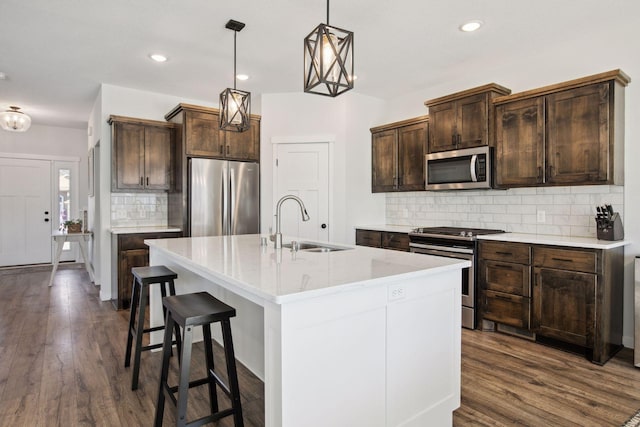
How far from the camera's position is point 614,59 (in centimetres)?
328

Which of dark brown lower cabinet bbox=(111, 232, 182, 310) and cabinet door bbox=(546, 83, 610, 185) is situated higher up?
cabinet door bbox=(546, 83, 610, 185)

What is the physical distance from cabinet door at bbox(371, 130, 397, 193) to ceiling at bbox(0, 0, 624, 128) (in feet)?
2.12

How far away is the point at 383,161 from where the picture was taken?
5113mm

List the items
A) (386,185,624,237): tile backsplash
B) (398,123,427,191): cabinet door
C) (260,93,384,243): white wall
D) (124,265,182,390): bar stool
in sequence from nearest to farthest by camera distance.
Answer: (124,265,182,390): bar stool
(386,185,624,237): tile backsplash
(398,123,427,191): cabinet door
(260,93,384,243): white wall

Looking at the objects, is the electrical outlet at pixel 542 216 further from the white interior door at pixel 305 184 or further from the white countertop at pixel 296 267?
the white interior door at pixel 305 184

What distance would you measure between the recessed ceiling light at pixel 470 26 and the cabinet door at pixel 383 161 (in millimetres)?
1776

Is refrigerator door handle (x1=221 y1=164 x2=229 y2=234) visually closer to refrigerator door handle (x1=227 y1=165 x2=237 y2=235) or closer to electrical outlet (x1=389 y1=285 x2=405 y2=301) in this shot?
refrigerator door handle (x1=227 y1=165 x2=237 y2=235)

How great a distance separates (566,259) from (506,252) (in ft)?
1.60

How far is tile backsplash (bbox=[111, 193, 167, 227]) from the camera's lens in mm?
4938

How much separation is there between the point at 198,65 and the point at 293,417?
147 inches

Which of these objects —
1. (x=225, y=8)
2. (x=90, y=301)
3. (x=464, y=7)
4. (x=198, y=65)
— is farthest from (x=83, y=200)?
(x=464, y=7)

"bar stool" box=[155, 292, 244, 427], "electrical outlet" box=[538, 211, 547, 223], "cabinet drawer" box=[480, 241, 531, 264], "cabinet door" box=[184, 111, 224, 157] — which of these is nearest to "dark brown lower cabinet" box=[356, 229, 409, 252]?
"cabinet drawer" box=[480, 241, 531, 264]

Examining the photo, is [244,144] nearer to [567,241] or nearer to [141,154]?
[141,154]

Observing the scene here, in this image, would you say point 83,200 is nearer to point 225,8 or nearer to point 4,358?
point 4,358
